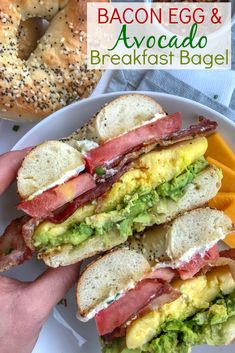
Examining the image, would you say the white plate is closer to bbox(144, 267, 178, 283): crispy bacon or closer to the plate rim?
the plate rim

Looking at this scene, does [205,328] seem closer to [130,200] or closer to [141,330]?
[141,330]

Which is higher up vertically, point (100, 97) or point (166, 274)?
point (100, 97)

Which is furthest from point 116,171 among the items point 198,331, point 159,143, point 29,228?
point 198,331

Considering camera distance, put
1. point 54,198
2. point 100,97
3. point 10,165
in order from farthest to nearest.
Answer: point 100,97 < point 10,165 < point 54,198

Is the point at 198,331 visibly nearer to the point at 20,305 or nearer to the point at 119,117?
the point at 20,305

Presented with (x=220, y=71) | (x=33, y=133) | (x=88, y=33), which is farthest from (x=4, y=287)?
(x=220, y=71)

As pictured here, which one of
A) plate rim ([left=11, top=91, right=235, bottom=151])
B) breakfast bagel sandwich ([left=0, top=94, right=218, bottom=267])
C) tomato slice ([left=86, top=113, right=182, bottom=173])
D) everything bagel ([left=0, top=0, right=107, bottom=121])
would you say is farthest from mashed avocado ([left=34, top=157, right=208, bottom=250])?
everything bagel ([left=0, top=0, right=107, bottom=121])

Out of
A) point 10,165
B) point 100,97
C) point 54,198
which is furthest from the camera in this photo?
point 100,97
